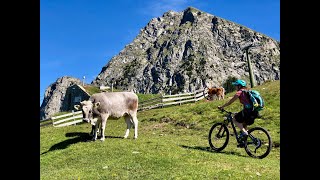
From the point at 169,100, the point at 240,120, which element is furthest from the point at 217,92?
the point at 240,120

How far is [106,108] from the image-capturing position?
19.1 m

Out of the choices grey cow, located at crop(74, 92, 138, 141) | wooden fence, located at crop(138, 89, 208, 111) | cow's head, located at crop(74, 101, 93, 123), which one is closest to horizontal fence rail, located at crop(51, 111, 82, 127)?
wooden fence, located at crop(138, 89, 208, 111)

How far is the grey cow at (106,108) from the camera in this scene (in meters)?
18.4

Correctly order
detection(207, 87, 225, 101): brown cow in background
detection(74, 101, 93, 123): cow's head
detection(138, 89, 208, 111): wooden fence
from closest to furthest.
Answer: detection(74, 101, 93, 123): cow's head
detection(207, 87, 225, 101): brown cow in background
detection(138, 89, 208, 111): wooden fence

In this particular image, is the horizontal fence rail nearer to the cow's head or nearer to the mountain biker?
the cow's head

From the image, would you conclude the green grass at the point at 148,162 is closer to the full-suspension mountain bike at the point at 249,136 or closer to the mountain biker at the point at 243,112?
the full-suspension mountain bike at the point at 249,136

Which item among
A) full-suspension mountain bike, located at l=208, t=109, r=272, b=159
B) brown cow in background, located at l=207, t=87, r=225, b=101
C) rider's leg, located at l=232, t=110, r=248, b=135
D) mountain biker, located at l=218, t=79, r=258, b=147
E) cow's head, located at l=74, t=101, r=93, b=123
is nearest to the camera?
mountain biker, located at l=218, t=79, r=258, b=147

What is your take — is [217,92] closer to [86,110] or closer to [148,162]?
[86,110]

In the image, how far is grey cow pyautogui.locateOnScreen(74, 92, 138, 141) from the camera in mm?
18384

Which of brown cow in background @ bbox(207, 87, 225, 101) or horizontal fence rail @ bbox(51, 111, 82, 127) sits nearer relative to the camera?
horizontal fence rail @ bbox(51, 111, 82, 127)
